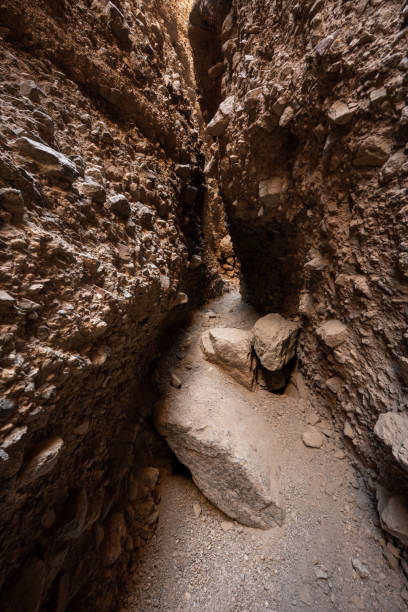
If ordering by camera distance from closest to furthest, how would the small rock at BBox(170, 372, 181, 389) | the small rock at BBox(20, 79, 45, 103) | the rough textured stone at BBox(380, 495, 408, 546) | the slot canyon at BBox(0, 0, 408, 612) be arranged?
the slot canyon at BBox(0, 0, 408, 612), the small rock at BBox(20, 79, 45, 103), the rough textured stone at BBox(380, 495, 408, 546), the small rock at BBox(170, 372, 181, 389)

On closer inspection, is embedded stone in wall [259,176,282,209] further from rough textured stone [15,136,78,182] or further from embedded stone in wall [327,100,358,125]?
rough textured stone [15,136,78,182]

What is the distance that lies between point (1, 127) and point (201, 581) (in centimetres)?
280

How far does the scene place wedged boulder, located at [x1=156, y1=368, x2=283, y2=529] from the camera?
5.19 ft

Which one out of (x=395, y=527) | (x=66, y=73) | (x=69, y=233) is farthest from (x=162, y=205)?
(x=395, y=527)

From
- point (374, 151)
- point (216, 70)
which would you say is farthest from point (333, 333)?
point (216, 70)

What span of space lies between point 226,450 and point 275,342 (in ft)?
3.44

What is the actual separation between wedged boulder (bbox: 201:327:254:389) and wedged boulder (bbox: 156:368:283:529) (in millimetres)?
305

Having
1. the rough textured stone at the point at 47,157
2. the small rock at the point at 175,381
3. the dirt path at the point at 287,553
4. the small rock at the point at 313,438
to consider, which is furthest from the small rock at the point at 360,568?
the rough textured stone at the point at 47,157

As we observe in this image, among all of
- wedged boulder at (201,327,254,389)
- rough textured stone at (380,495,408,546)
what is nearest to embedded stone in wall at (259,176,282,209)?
wedged boulder at (201,327,254,389)

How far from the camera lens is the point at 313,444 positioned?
1818 mm

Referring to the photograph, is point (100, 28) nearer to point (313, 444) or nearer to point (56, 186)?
point (56, 186)

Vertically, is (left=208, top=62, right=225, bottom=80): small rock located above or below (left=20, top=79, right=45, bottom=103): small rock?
above

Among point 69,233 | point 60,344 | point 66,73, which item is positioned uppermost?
point 66,73

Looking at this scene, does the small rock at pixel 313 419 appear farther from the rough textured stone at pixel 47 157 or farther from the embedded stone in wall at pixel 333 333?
the rough textured stone at pixel 47 157
